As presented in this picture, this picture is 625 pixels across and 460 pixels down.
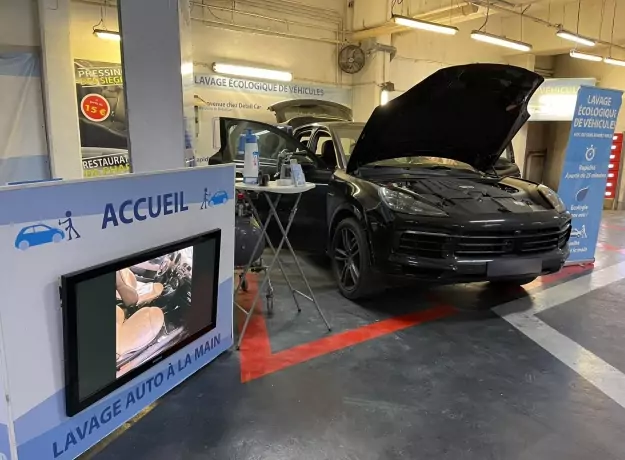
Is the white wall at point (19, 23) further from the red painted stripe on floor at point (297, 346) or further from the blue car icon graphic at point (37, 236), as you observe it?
the blue car icon graphic at point (37, 236)

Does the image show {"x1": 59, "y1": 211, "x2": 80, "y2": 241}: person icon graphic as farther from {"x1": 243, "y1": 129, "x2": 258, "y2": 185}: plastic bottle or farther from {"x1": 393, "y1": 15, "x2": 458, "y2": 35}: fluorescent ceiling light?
{"x1": 393, "y1": 15, "x2": 458, "y2": 35}: fluorescent ceiling light

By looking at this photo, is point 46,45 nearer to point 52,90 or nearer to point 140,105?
point 52,90

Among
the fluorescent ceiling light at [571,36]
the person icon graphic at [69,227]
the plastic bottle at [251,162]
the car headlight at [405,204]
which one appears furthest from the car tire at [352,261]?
the fluorescent ceiling light at [571,36]

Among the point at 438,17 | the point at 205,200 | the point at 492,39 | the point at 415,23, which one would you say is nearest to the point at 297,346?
the point at 205,200

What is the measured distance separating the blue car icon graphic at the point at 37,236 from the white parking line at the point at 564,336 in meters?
2.77

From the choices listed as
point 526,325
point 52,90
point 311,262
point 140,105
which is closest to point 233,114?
point 52,90

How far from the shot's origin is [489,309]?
12.2ft

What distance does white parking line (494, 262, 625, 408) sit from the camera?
2.64m

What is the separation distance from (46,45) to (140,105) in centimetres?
390

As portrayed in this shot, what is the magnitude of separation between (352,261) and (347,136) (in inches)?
51.1

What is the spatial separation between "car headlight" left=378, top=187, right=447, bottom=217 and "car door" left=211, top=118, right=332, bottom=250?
33.2 inches

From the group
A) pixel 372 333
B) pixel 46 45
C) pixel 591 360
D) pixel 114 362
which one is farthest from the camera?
pixel 46 45

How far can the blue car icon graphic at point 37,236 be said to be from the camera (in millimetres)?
1614

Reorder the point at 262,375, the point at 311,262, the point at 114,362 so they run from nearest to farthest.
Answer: the point at 114,362 < the point at 262,375 < the point at 311,262
